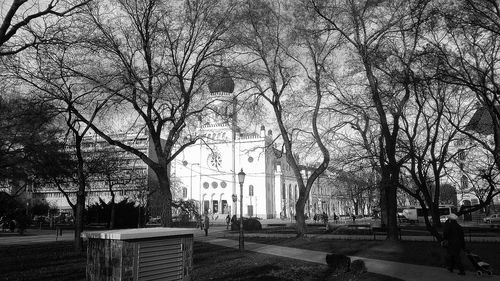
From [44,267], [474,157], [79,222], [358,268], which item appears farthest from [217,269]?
[474,157]

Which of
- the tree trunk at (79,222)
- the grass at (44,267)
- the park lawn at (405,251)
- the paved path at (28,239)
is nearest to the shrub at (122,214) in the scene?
the paved path at (28,239)

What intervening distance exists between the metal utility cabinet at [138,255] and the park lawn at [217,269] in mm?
4816

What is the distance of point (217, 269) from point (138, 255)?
7.35 m

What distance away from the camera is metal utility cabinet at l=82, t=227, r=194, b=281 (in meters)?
5.91

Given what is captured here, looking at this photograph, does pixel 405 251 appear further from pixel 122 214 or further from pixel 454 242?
pixel 122 214

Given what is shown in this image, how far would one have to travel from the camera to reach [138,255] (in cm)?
600

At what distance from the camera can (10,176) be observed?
1902 centimetres

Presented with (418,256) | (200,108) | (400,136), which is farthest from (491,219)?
(200,108)

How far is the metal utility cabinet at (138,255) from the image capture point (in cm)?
591

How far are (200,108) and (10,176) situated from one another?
8.80m

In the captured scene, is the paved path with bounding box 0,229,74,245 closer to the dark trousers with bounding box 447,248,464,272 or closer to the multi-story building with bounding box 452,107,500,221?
the dark trousers with bounding box 447,248,464,272

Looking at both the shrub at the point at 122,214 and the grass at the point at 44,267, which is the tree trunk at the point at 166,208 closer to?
the grass at the point at 44,267

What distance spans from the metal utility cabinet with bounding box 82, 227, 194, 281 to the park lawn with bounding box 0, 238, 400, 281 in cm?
482

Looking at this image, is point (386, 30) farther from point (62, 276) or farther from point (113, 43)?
point (62, 276)
